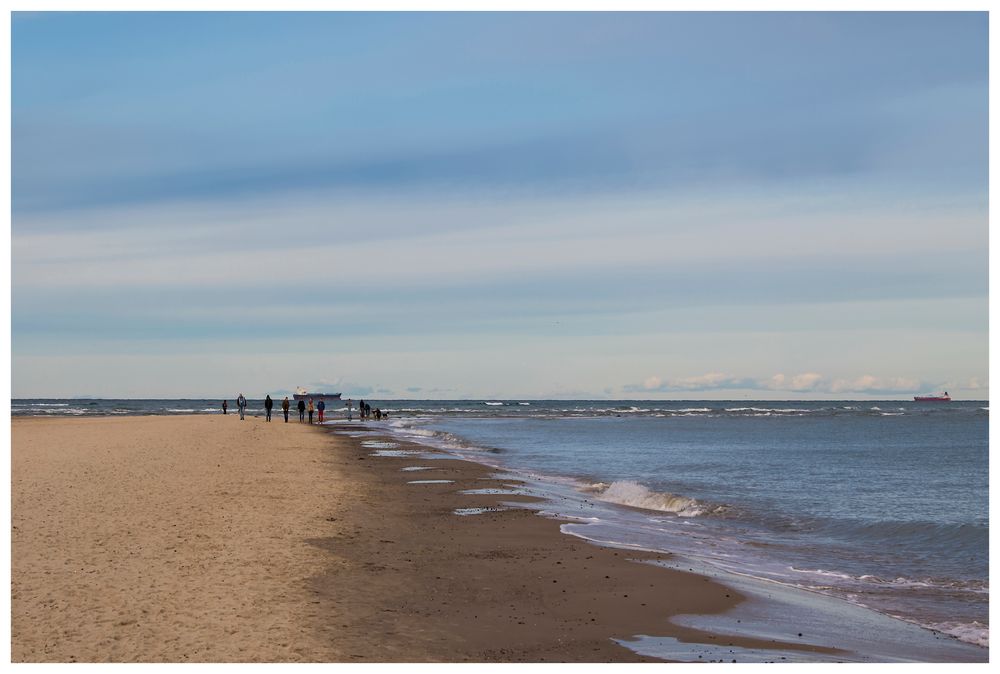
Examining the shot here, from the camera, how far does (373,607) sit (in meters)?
10.3

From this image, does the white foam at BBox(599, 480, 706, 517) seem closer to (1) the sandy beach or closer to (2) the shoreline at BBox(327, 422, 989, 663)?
(1) the sandy beach

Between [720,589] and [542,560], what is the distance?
275 centimetres

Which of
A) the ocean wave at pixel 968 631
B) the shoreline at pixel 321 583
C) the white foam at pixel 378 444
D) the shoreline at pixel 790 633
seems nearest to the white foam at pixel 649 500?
the shoreline at pixel 321 583

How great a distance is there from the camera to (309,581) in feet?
37.2

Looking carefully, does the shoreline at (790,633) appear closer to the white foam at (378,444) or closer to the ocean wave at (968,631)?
the ocean wave at (968,631)

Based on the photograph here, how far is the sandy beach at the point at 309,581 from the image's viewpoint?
8.74m

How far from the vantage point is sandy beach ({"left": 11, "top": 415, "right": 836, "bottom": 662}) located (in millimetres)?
8742

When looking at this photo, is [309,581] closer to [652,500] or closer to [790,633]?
[790,633]

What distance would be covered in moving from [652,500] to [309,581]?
13276mm

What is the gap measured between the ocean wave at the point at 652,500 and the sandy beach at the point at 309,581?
166 inches

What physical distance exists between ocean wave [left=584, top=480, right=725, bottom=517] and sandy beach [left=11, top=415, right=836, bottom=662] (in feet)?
13.8

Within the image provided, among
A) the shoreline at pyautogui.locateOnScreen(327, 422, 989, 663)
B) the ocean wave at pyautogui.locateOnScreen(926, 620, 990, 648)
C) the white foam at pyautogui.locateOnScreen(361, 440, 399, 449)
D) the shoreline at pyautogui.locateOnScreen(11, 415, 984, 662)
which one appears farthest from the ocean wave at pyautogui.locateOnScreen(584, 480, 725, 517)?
the white foam at pyautogui.locateOnScreen(361, 440, 399, 449)

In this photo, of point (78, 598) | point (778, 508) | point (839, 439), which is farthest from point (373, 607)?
point (839, 439)

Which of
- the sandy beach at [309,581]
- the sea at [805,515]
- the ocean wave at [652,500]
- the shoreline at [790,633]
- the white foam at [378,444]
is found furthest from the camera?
the white foam at [378,444]
